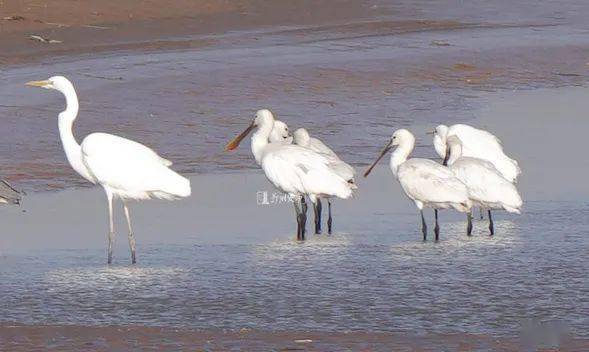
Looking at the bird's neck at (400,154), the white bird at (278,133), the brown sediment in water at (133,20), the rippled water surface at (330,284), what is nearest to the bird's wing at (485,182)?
the rippled water surface at (330,284)

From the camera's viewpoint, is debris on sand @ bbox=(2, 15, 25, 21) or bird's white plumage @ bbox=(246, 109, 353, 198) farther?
debris on sand @ bbox=(2, 15, 25, 21)

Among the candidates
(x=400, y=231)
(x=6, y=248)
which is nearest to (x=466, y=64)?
(x=400, y=231)

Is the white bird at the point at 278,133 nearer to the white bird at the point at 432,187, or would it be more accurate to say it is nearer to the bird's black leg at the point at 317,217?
the bird's black leg at the point at 317,217

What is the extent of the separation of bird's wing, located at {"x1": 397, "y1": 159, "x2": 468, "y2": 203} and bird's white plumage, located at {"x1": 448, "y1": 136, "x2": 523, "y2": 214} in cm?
15

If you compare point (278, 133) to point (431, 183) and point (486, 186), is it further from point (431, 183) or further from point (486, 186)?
point (486, 186)

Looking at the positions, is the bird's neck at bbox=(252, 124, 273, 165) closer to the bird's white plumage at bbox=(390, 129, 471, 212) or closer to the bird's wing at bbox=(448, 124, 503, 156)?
the bird's white plumage at bbox=(390, 129, 471, 212)

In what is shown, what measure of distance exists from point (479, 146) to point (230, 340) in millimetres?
5590

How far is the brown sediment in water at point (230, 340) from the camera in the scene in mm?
7750

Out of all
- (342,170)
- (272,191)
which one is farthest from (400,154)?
(272,191)

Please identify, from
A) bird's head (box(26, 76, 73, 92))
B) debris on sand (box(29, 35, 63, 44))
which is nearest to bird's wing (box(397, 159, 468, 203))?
bird's head (box(26, 76, 73, 92))

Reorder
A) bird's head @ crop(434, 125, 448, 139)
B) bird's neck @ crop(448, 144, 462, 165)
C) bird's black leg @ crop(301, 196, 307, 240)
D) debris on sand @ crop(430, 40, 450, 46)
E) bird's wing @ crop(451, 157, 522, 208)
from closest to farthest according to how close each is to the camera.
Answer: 1. bird's wing @ crop(451, 157, 522, 208)
2. bird's black leg @ crop(301, 196, 307, 240)
3. bird's neck @ crop(448, 144, 462, 165)
4. bird's head @ crop(434, 125, 448, 139)
5. debris on sand @ crop(430, 40, 450, 46)

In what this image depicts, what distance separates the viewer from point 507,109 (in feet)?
59.5

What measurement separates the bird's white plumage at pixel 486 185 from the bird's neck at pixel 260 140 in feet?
5.25

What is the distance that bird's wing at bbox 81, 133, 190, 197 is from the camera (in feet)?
35.1
